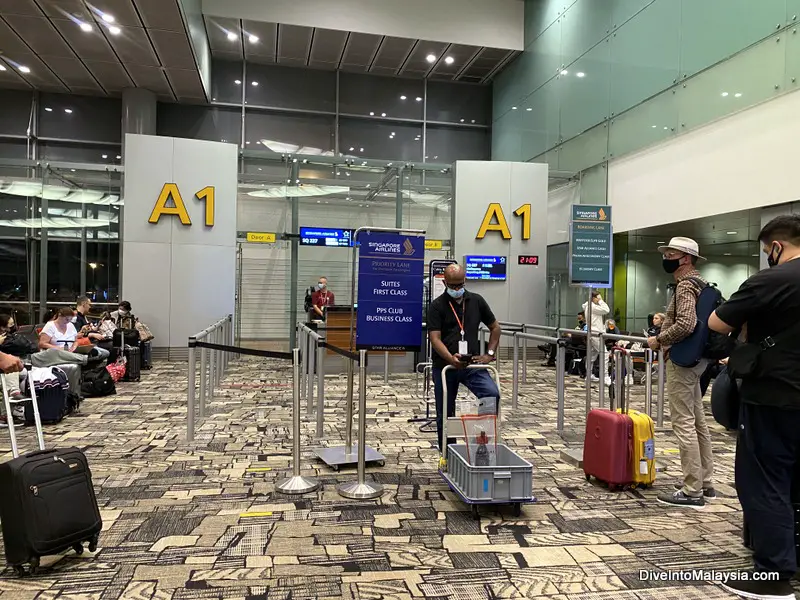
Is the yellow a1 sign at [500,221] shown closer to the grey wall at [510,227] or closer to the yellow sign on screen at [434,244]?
the grey wall at [510,227]

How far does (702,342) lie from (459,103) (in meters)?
15.4

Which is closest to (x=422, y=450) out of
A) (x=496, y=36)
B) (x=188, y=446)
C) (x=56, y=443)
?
(x=188, y=446)

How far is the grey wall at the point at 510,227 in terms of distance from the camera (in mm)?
13055

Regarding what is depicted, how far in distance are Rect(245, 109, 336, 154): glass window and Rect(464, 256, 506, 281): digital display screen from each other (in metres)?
6.16

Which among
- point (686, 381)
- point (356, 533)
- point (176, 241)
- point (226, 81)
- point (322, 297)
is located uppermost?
point (226, 81)

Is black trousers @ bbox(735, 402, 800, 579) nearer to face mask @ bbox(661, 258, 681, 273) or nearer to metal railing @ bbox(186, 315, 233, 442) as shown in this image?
face mask @ bbox(661, 258, 681, 273)

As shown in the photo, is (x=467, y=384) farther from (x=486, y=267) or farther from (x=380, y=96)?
(x=380, y=96)

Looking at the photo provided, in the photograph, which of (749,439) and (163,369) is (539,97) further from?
(749,439)

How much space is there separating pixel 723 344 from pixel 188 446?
14.4ft

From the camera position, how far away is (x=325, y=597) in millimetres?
2574

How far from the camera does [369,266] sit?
15.8 ft

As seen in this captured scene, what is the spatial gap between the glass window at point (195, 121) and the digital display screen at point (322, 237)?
16.5 feet

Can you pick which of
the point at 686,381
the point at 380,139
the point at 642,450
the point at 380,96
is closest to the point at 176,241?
the point at 380,139

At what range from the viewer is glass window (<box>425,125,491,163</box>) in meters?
17.4
